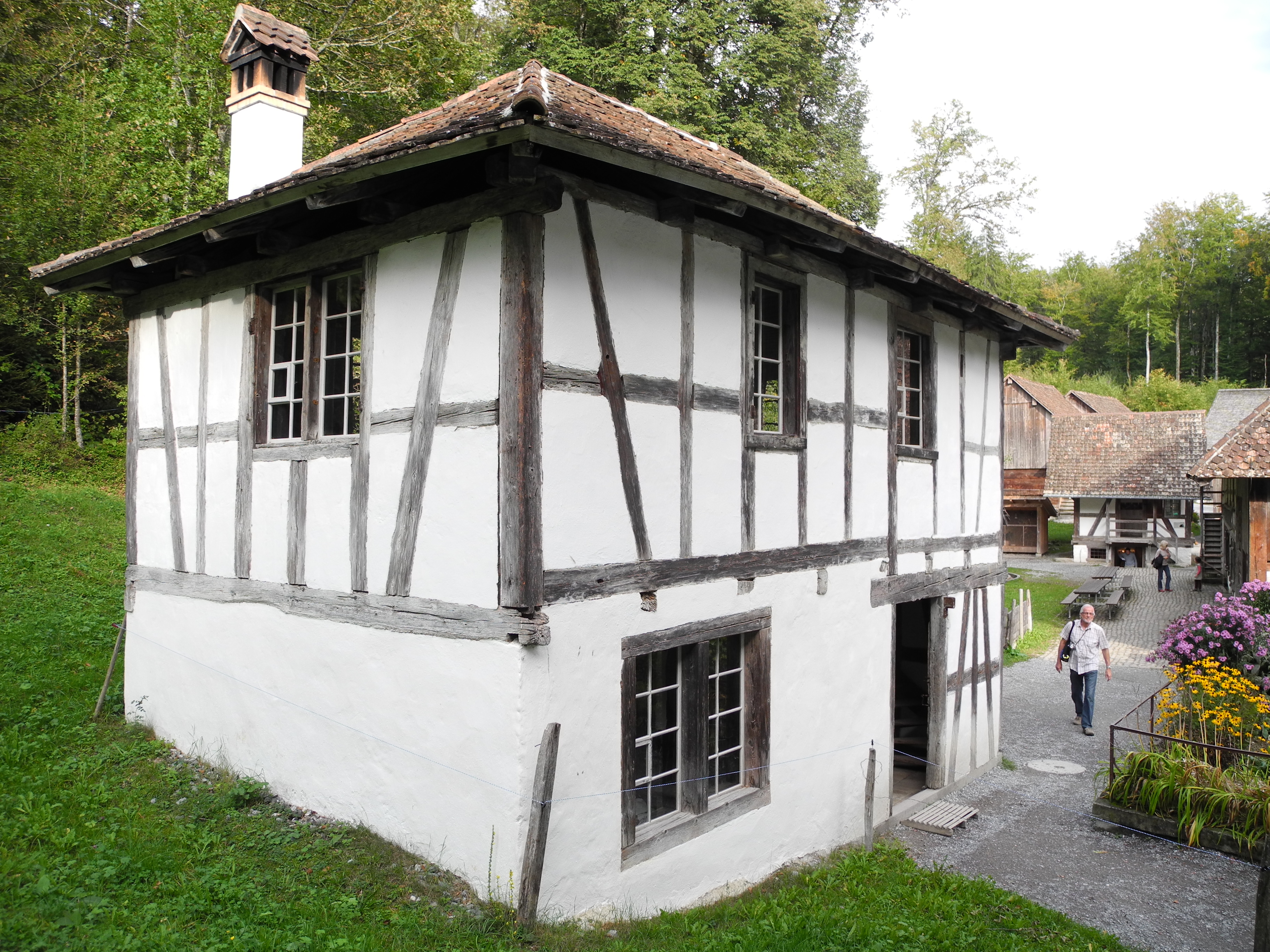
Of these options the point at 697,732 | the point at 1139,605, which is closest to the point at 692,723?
the point at 697,732

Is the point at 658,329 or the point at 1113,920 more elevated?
the point at 658,329

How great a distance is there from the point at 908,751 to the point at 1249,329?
56.9m

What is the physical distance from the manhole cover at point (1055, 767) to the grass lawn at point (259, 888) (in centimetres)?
410

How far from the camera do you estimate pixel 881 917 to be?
19.7 feet

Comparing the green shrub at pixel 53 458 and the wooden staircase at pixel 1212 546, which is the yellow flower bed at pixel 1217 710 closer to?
the green shrub at pixel 53 458

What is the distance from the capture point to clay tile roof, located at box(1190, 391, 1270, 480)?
1452 centimetres

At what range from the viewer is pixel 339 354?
22.1 ft

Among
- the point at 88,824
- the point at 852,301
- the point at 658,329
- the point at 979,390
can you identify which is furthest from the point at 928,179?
the point at 88,824

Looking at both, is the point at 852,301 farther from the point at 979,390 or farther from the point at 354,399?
the point at 354,399

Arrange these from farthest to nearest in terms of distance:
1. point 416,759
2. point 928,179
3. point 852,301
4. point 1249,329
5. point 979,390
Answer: point 1249,329 → point 928,179 → point 979,390 → point 852,301 → point 416,759

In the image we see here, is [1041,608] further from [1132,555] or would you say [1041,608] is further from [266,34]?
[266,34]

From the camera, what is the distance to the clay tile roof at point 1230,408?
3516cm

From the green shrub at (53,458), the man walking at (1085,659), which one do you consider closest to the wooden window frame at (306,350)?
the man walking at (1085,659)

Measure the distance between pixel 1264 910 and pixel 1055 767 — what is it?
6.54 meters
